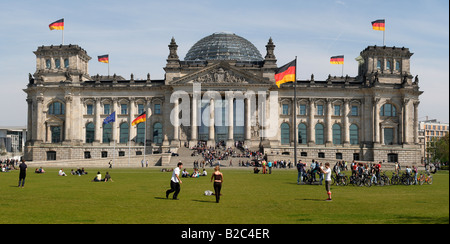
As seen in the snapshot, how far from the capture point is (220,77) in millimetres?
96188

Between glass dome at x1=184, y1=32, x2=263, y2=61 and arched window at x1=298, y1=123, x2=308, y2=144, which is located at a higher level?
glass dome at x1=184, y1=32, x2=263, y2=61

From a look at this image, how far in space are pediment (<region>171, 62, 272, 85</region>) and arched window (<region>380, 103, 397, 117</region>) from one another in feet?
79.3

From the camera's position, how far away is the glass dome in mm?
113125

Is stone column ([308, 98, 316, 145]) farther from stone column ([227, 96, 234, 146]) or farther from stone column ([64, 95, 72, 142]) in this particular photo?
stone column ([64, 95, 72, 142])

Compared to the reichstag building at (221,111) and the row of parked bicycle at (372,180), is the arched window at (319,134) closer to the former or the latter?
the reichstag building at (221,111)

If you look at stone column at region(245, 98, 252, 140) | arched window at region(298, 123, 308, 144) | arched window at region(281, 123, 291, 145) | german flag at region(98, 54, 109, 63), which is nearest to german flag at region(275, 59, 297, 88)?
stone column at region(245, 98, 252, 140)

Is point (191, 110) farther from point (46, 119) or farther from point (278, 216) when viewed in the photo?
point (278, 216)

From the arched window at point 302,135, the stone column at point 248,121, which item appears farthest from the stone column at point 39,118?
the arched window at point 302,135

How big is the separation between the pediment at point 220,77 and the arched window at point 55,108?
81.9ft

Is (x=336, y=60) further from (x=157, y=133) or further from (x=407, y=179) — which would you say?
(x=407, y=179)

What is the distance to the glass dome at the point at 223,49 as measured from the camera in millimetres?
113125

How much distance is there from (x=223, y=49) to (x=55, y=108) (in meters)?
38.6

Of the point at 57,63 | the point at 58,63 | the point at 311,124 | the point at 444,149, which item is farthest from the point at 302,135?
the point at 444,149
